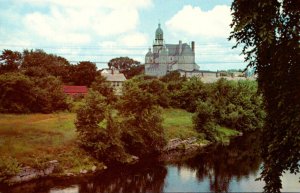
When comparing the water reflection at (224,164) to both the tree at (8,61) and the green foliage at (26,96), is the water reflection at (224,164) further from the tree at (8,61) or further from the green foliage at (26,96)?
the tree at (8,61)

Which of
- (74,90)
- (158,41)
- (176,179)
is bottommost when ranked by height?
(176,179)

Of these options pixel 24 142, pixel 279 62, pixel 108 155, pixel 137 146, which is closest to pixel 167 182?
pixel 108 155

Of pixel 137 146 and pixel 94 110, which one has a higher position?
pixel 94 110

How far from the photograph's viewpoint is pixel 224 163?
46.1 metres

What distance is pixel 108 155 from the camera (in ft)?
136

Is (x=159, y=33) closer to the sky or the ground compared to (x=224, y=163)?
closer to the sky

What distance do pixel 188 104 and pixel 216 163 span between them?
4361 cm

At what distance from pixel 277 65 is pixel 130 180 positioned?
73.8ft

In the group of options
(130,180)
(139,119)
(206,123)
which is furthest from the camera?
(206,123)

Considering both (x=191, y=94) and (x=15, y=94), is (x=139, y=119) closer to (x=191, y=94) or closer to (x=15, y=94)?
(x=15, y=94)

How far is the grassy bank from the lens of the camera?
1467 inches

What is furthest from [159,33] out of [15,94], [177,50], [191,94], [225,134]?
[15,94]

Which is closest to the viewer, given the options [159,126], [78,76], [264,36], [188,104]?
[264,36]

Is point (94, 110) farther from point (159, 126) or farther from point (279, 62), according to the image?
point (279, 62)
